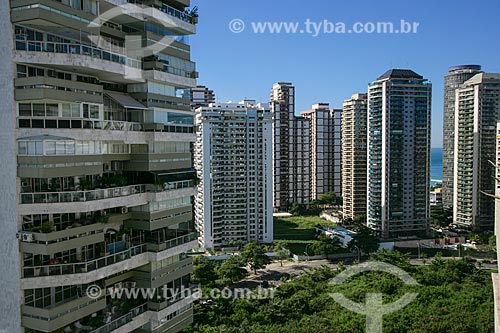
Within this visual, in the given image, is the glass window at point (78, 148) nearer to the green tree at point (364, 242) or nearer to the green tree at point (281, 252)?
the green tree at point (281, 252)

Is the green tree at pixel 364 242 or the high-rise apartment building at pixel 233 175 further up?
the high-rise apartment building at pixel 233 175

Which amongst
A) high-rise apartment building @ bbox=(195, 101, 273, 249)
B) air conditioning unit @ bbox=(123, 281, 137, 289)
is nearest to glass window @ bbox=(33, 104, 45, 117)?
air conditioning unit @ bbox=(123, 281, 137, 289)

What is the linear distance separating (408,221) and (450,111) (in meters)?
15.0

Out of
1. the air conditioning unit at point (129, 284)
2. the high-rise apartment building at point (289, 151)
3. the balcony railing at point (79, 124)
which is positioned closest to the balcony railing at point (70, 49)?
the balcony railing at point (79, 124)

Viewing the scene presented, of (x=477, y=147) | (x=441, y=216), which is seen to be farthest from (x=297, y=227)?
(x=477, y=147)

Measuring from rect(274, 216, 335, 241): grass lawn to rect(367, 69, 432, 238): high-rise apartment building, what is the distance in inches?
193

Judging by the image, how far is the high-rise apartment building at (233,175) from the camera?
27141mm

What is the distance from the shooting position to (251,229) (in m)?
28.4

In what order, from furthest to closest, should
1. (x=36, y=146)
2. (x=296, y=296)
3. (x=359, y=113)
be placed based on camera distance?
1. (x=359, y=113)
2. (x=296, y=296)
3. (x=36, y=146)

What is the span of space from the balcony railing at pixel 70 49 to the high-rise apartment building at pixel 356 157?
29.2 meters

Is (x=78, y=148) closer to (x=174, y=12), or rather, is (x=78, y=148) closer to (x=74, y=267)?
(x=74, y=267)

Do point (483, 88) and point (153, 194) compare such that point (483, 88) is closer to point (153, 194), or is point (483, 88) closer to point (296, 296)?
point (296, 296)

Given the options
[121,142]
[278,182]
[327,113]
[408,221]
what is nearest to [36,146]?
[121,142]

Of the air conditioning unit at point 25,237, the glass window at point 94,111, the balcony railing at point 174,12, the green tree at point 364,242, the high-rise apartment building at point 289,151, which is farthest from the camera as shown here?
the high-rise apartment building at point 289,151
